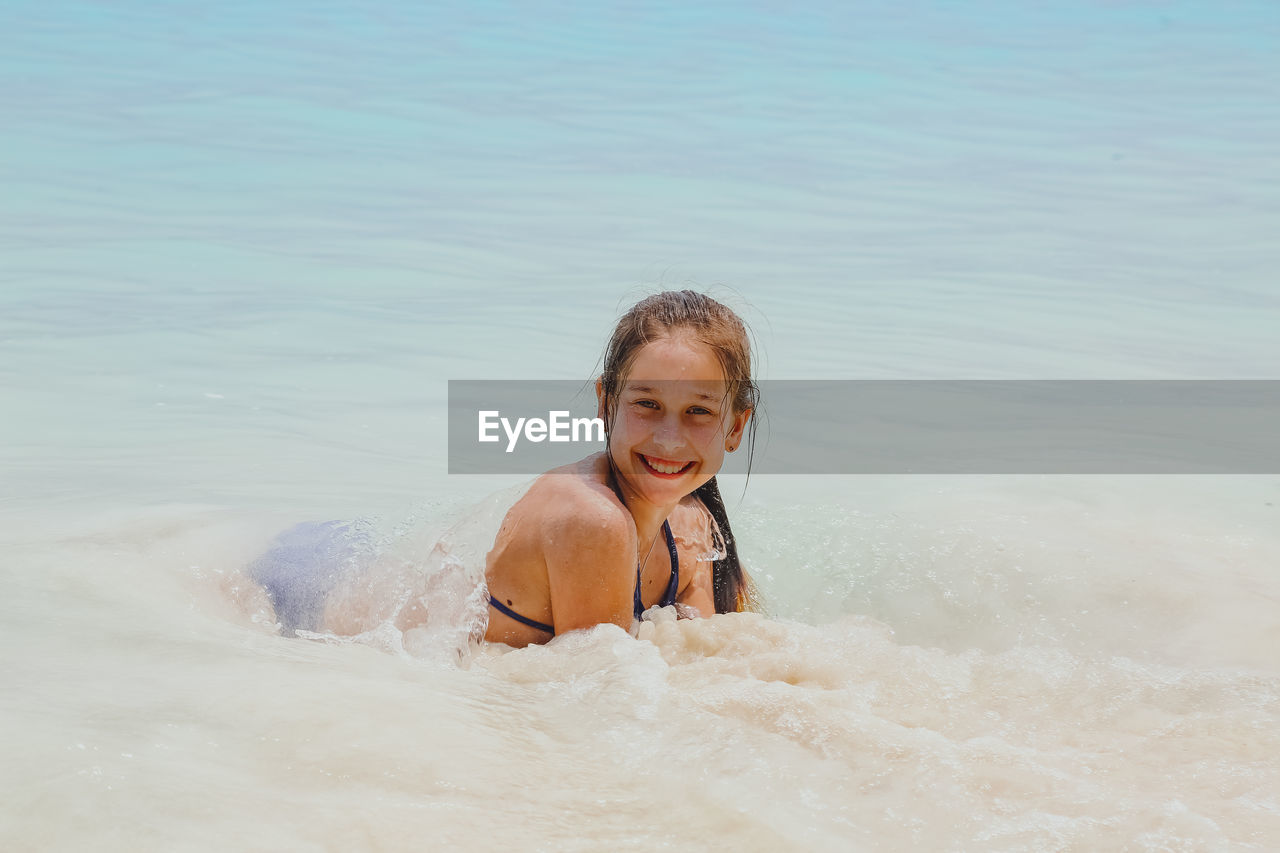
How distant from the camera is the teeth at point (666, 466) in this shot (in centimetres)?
322

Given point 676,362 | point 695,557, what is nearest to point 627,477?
point 676,362

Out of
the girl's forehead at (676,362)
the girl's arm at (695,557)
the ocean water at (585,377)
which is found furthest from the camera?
the girl's arm at (695,557)

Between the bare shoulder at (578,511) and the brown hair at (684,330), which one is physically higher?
the brown hair at (684,330)

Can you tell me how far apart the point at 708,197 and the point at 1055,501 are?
21.9ft

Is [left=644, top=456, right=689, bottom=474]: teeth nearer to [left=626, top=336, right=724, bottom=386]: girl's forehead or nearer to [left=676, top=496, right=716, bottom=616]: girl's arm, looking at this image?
[left=626, top=336, right=724, bottom=386]: girl's forehead

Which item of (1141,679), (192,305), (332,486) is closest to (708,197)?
(192,305)

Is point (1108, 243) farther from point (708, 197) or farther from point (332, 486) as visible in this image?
point (332, 486)

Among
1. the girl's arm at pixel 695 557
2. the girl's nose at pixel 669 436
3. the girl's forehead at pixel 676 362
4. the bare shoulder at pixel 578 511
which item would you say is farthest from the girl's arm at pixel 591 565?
the girl's arm at pixel 695 557

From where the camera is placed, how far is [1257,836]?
1941 millimetres

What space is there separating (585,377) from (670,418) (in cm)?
346

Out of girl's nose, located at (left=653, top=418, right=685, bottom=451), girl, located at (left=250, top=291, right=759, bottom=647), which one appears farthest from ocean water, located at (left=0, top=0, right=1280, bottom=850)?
girl's nose, located at (left=653, top=418, right=685, bottom=451)

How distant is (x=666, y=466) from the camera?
3.23 metres

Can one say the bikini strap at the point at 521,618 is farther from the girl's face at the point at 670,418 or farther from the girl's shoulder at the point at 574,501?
the girl's face at the point at 670,418

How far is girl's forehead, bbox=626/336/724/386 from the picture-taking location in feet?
10.4
